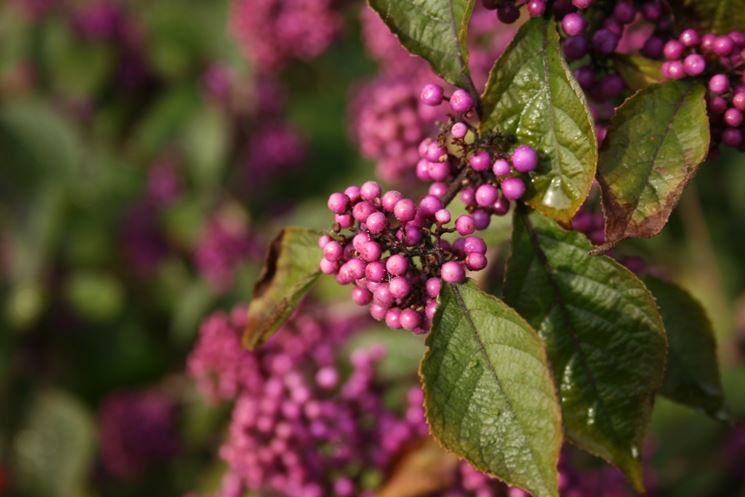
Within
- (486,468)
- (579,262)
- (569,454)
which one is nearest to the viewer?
(486,468)

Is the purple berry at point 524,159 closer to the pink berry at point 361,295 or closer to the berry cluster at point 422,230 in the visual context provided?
the berry cluster at point 422,230

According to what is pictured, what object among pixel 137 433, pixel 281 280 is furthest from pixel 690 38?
pixel 137 433

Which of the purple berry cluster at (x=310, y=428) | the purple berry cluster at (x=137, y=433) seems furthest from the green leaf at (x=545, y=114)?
the purple berry cluster at (x=137, y=433)

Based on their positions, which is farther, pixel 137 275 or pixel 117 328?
pixel 137 275

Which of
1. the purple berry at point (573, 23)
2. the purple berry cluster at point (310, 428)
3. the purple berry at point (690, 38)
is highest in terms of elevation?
the purple berry at point (573, 23)

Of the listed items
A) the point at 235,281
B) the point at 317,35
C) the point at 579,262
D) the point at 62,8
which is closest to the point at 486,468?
the point at 579,262

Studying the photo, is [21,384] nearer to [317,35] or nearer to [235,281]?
[235,281]

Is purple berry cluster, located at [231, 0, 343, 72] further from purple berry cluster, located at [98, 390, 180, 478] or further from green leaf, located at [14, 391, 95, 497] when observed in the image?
green leaf, located at [14, 391, 95, 497]
